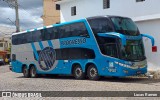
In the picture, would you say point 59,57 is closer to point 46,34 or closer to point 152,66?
point 46,34

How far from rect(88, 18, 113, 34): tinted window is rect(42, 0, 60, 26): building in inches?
1189

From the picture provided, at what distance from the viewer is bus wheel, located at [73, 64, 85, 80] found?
71.3 feet

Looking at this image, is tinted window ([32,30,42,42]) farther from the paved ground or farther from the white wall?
the white wall

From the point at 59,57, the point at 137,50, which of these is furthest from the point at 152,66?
the point at 59,57

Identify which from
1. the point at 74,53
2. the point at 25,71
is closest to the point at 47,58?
the point at 74,53

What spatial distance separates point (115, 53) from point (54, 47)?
610cm

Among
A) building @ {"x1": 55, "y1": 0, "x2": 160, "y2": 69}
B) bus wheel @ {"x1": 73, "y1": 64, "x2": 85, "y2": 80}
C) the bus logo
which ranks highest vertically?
building @ {"x1": 55, "y1": 0, "x2": 160, "y2": 69}

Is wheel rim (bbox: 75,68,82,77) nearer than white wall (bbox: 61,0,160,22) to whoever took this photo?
Yes

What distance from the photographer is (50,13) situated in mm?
51750

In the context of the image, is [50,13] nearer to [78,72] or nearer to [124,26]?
[78,72]

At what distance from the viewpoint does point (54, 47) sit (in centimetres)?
2398

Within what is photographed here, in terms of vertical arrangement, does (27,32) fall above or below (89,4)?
below

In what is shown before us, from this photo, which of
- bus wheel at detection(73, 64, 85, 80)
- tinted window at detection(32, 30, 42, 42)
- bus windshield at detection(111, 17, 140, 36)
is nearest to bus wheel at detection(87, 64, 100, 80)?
bus wheel at detection(73, 64, 85, 80)

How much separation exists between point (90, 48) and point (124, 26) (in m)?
2.52
